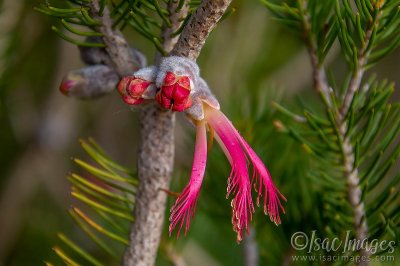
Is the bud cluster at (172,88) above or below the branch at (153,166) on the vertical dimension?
above

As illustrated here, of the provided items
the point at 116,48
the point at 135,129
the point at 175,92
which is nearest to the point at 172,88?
the point at 175,92

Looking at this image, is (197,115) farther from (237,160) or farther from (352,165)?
(352,165)

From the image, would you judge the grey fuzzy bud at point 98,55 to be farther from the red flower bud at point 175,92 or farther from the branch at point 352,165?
the branch at point 352,165

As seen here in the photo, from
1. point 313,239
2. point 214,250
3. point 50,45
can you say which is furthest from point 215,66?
point 313,239

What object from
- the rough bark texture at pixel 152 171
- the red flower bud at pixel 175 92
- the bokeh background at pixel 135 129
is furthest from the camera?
the bokeh background at pixel 135 129

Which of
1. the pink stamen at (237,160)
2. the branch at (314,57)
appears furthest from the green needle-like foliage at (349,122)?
the pink stamen at (237,160)

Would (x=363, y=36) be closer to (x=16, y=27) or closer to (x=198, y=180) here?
(x=198, y=180)

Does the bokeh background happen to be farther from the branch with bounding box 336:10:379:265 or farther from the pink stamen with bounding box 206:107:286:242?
the pink stamen with bounding box 206:107:286:242
